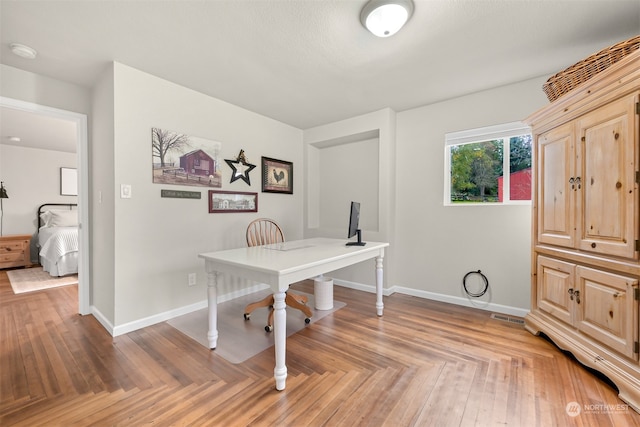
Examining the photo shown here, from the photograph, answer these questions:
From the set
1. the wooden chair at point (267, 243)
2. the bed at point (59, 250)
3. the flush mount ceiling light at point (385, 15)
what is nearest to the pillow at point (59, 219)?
the bed at point (59, 250)

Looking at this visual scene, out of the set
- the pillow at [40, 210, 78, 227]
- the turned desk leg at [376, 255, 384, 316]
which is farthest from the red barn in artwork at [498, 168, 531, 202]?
the pillow at [40, 210, 78, 227]

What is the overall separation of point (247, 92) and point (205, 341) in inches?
93.9

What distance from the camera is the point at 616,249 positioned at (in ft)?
5.14

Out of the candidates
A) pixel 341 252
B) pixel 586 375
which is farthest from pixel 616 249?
pixel 341 252

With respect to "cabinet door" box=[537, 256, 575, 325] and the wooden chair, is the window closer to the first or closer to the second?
"cabinet door" box=[537, 256, 575, 325]

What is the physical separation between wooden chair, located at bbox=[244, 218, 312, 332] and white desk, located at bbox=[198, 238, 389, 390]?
460 millimetres

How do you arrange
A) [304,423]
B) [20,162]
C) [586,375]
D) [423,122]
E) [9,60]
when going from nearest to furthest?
[304,423] → [586,375] → [9,60] → [423,122] → [20,162]

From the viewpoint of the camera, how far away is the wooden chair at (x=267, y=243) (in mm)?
2486

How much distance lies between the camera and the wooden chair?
2486mm

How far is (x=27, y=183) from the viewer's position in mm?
5035

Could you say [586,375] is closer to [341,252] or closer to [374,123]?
[341,252]

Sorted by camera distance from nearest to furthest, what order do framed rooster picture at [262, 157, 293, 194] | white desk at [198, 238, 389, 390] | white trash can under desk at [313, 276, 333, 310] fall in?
white desk at [198, 238, 389, 390]
white trash can under desk at [313, 276, 333, 310]
framed rooster picture at [262, 157, 293, 194]

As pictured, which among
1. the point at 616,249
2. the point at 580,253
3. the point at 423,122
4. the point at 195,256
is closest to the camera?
the point at 616,249

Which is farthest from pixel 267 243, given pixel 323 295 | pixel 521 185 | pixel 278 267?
pixel 521 185
